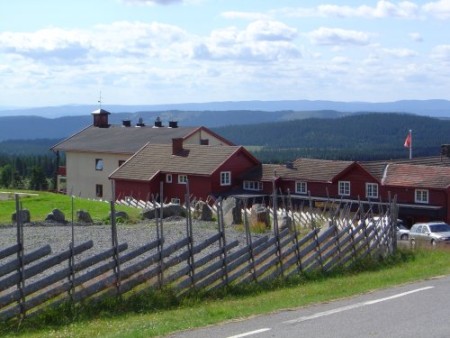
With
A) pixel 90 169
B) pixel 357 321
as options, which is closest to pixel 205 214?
pixel 357 321

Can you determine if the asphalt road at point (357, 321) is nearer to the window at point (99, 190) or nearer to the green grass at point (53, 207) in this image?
the green grass at point (53, 207)

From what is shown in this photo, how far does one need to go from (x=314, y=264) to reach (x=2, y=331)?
8.84m

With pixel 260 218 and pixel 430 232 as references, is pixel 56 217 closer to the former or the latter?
pixel 260 218

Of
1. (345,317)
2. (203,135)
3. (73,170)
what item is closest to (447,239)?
(345,317)

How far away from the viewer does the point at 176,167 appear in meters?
62.4

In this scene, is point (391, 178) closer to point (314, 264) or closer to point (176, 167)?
point (176, 167)

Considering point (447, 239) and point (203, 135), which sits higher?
point (203, 135)

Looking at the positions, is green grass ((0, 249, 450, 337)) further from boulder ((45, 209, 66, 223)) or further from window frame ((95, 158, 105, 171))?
window frame ((95, 158, 105, 171))

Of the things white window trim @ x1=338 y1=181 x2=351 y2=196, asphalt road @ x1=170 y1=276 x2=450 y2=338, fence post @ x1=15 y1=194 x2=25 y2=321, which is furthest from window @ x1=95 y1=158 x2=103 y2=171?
fence post @ x1=15 y1=194 x2=25 y2=321

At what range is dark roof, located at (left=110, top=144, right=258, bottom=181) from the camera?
61.7 m

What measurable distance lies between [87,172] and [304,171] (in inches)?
900

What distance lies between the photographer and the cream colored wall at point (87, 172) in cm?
7338

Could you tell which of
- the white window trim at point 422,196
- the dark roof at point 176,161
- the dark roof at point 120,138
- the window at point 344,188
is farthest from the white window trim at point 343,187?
the dark roof at point 120,138

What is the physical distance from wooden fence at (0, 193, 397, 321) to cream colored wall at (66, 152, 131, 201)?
5184 cm
